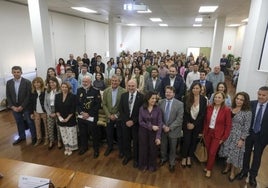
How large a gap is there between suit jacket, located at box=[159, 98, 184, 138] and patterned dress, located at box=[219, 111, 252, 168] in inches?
31.0

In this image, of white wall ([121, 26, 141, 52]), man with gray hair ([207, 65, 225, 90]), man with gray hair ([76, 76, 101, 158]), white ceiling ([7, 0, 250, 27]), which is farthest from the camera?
white wall ([121, 26, 141, 52])

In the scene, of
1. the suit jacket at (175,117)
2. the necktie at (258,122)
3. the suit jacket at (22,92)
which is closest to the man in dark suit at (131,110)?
the suit jacket at (175,117)

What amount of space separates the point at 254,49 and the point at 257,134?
1.61m

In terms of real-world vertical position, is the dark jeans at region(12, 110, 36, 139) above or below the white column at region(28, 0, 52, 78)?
below

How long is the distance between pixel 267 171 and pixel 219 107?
149 cm

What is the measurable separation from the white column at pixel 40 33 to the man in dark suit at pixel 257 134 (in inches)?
186

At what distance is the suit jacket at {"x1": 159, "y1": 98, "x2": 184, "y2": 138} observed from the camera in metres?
3.15

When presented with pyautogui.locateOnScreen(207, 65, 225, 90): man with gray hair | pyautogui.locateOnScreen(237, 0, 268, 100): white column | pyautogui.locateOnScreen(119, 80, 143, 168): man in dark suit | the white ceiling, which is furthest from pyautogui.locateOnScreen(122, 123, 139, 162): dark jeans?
the white ceiling

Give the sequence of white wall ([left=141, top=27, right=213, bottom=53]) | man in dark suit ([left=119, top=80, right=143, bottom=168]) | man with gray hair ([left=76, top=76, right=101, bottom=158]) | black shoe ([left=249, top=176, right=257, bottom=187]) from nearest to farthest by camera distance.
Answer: black shoe ([left=249, top=176, right=257, bottom=187])
man in dark suit ([left=119, top=80, right=143, bottom=168])
man with gray hair ([left=76, top=76, right=101, bottom=158])
white wall ([left=141, top=27, right=213, bottom=53])

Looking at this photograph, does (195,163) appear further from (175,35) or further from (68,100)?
(175,35)

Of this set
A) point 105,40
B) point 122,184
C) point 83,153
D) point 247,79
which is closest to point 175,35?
point 105,40

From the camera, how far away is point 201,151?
348 centimetres

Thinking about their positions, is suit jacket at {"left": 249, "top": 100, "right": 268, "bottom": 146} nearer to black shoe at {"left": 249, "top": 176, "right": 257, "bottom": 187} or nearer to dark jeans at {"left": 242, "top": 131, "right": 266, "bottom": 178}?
dark jeans at {"left": 242, "top": 131, "right": 266, "bottom": 178}

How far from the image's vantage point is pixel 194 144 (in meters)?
3.46
